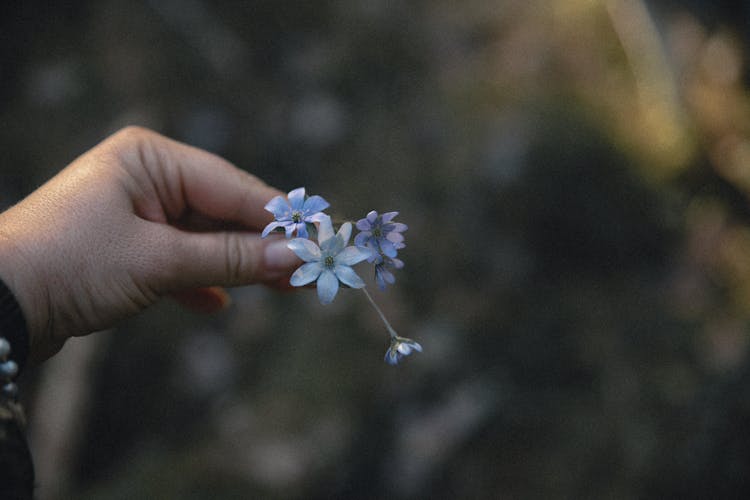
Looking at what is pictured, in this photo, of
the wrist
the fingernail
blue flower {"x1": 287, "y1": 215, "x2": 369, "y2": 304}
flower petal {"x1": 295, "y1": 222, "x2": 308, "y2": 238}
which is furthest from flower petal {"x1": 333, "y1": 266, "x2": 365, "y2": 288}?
the wrist

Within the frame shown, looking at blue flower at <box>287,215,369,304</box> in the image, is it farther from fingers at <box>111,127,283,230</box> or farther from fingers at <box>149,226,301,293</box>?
fingers at <box>111,127,283,230</box>

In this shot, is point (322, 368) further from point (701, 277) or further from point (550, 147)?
point (701, 277)

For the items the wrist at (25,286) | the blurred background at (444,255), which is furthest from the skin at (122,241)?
Answer: the blurred background at (444,255)

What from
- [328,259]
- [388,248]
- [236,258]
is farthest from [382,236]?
[236,258]

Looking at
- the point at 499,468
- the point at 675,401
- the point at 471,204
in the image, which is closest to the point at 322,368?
the point at 499,468

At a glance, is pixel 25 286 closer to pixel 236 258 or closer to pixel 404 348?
pixel 236 258
